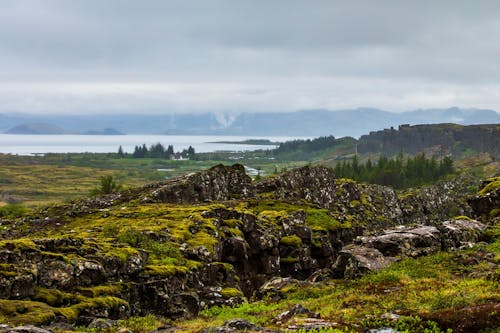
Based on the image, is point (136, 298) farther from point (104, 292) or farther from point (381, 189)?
point (381, 189)

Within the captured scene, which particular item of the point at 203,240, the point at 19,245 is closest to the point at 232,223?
the point at 203,240

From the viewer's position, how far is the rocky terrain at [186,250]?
2766cm

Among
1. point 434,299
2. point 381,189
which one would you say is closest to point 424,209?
point 381,189

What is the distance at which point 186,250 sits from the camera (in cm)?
3966

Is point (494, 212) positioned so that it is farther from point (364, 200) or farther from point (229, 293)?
point (364, 200)

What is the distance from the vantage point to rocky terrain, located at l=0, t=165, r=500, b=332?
27656mm

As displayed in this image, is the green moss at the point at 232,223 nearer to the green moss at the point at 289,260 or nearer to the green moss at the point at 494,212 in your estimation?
the green moss at the point at 289,260

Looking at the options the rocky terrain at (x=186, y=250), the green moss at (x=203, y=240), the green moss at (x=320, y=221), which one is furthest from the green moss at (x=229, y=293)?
the green moss at (x=320, y=221)

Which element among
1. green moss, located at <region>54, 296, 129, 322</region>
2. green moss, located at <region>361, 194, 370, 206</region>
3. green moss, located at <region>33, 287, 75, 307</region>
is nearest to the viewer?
green moss, located at <region>54, 296, 129, 322</region>

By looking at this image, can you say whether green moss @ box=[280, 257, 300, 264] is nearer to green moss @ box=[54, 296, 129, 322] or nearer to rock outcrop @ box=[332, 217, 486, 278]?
rock outcrop @ box=[332, 217, 486, 278]

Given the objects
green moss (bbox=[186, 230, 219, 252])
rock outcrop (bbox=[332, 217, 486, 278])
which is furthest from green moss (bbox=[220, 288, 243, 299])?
rock outcrop (bbox=[332, 217, 486, 278])

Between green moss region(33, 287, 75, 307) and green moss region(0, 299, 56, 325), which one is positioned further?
green moss region(33, 287, 75, 307)

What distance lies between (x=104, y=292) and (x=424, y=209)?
120 meters

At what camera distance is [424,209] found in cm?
13400
